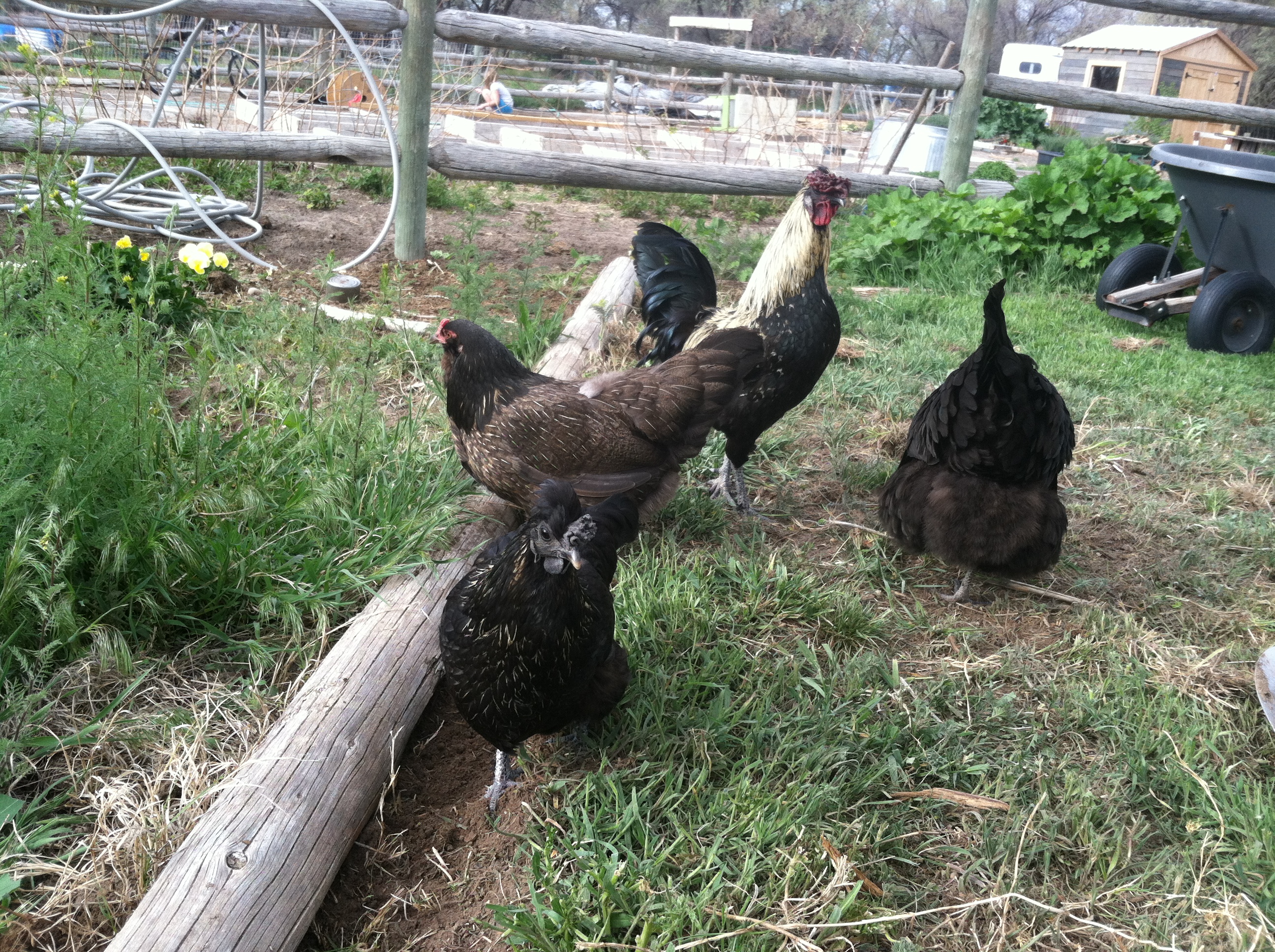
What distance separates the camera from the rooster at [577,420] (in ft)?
11.0

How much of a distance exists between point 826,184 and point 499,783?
9.50 feet

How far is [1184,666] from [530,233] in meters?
5.90

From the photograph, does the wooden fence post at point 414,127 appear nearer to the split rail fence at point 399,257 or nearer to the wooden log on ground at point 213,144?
the split rail fence at point 399,257

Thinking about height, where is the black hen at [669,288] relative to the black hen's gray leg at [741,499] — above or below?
above

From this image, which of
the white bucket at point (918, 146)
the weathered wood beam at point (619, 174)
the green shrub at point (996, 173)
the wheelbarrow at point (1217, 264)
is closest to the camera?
the wheelbarrow at point (1217, 264)

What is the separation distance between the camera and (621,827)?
233 cm

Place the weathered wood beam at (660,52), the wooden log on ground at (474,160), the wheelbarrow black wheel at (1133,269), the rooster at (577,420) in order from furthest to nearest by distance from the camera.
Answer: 1. the wheelbarrow black wheel at (1133,269)
2. the weathered wood beam at (660,52)
3. the wooden log on ground at (474,160)
4. the rooster at (577,420)

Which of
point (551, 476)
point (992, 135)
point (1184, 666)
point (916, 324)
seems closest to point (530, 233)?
point (916, 324)

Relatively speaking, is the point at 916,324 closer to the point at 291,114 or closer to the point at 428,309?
the point at 428,309

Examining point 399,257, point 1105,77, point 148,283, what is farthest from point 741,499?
point 1105,77

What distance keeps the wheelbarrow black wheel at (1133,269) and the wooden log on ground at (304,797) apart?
5853 mm

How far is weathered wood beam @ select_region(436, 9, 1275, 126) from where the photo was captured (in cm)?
621

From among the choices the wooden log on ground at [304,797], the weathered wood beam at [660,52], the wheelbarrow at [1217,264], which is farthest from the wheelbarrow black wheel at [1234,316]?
the wooden log on ground at [304,797]

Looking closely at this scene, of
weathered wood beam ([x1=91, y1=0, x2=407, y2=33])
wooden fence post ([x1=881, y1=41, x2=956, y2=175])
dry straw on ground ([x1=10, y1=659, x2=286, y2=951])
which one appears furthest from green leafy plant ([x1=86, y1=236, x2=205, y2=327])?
wooden fence post ([x1=881, y1=41, x2=956, y2=175])
